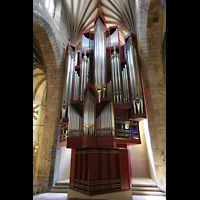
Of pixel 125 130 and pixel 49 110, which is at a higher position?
pixel 49 110

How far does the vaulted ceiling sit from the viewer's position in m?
12.0

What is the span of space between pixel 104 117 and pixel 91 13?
38.1 ft

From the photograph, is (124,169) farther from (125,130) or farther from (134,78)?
(134,78)

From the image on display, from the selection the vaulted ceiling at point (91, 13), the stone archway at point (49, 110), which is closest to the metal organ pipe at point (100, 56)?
the vaulted ceiling at point (91, 13)

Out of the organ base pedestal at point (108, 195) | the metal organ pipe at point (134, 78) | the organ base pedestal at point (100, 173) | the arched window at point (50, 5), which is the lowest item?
the organ base pedestal at point (108, 195)

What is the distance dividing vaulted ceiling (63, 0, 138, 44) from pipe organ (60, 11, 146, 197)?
317 cm

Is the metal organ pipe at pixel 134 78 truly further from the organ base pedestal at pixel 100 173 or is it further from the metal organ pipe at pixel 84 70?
the metal organ pipe at pixel 84 70

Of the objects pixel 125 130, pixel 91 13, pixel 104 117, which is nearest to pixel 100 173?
pixel 125 130

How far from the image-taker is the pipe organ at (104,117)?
6.73 meters

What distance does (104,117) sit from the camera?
6805 millimetres

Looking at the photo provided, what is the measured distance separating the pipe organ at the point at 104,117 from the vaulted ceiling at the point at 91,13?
317 cm

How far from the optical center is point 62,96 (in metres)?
10.1

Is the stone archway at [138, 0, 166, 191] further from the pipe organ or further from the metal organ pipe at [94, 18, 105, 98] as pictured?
the metal organ pipe at [94, 18, 105, 98]

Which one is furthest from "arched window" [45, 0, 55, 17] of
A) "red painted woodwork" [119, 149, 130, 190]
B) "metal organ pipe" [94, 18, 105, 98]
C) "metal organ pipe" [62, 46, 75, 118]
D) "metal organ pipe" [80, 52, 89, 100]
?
"red painted woodwork" [119, 149, 130, 190]
